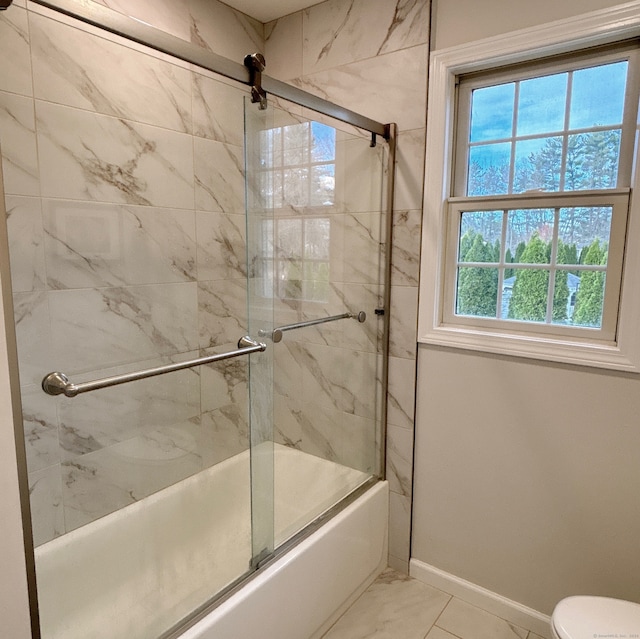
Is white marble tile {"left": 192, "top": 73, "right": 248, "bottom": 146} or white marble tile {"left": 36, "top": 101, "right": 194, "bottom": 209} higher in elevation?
white marble tile {"left": 192, "top": 73, "right": 248, "bottom": 146}

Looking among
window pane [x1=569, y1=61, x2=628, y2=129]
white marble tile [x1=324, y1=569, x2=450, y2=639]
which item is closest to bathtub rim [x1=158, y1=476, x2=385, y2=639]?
white marble tile [x1=324, y1=569, x2=450, y2=639]

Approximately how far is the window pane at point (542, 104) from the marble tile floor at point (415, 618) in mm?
1839

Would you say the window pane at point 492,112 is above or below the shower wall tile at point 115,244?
above

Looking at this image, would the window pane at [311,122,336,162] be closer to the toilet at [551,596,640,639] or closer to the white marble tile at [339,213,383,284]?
the white marble tile at [339,213,383,284]

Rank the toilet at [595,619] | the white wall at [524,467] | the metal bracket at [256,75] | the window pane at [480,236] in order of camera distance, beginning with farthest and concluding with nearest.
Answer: the window pane at [480,236], the white wall at [524,467], the metal bracket at [256,75], the toilet at [595,619]

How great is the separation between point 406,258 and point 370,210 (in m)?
0.25

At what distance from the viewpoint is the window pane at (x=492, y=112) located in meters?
1.71

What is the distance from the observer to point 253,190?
63.7 inches

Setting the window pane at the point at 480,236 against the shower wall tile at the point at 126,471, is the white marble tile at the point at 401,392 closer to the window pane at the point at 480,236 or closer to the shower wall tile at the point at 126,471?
the window pane at the point at 480,236

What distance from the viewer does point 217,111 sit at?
2.01 metres

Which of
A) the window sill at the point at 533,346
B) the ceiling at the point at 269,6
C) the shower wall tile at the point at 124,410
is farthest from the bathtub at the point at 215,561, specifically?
the ceiling at the point at 269,6

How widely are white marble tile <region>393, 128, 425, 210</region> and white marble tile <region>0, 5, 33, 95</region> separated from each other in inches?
50.4

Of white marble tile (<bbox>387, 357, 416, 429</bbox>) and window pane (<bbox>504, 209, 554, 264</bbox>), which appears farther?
white marble tile (<bbox>387, 357, 416, 429</bbox>)

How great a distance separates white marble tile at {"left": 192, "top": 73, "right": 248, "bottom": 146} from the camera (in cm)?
193
